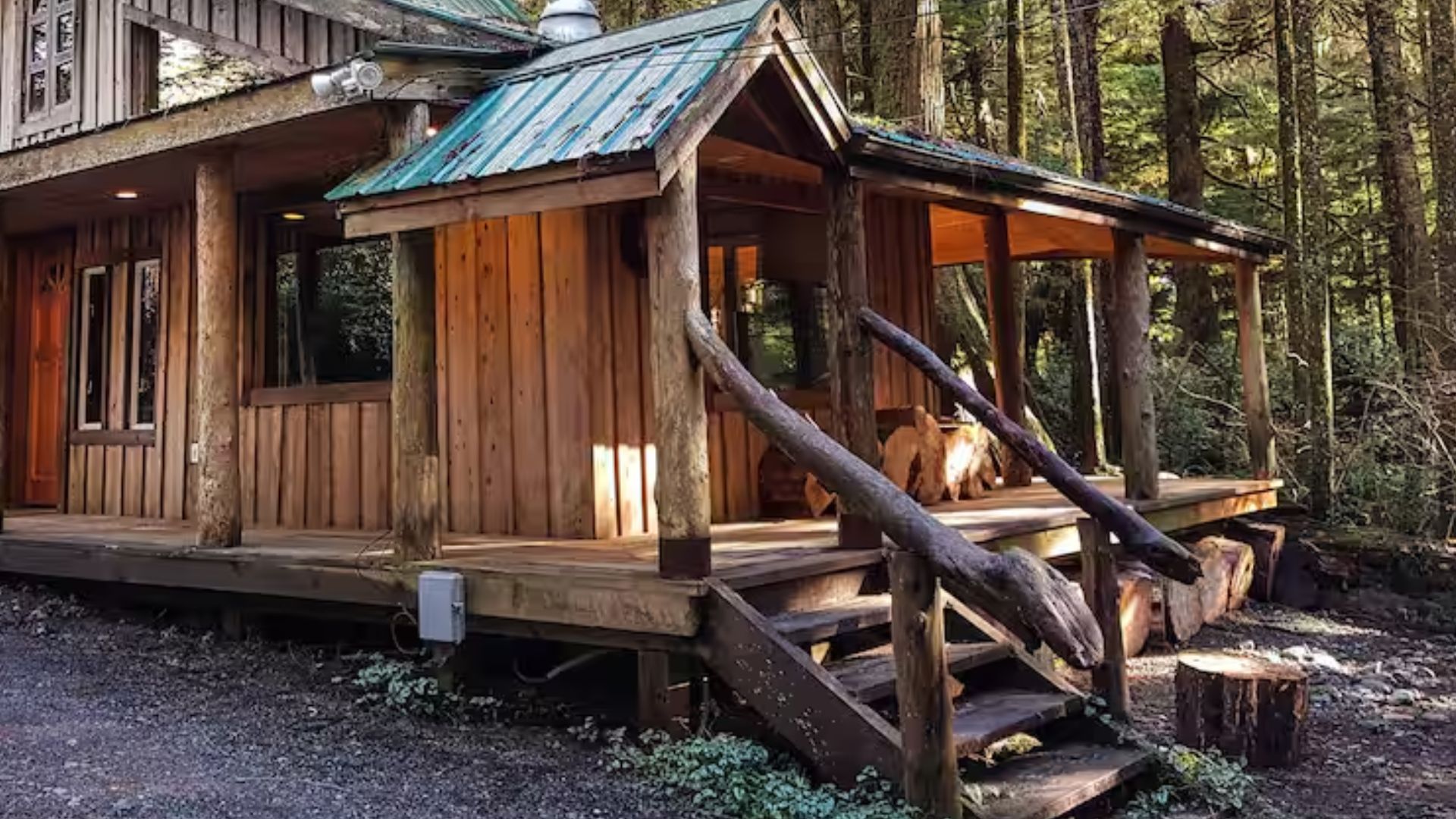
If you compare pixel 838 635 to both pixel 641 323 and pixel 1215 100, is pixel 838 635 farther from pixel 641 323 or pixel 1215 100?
pixel 1215 100

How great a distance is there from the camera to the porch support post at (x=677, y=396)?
4.71 metres

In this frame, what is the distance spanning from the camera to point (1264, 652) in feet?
26.5

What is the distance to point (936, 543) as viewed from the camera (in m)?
3.90

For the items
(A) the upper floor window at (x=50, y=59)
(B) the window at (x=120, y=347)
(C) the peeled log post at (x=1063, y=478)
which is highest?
(A) the upper floor window at (x=50, y=59)

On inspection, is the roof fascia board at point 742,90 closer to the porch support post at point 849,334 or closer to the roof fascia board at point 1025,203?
the porch support post at point 849,334

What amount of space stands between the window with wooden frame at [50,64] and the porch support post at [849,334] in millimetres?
5753

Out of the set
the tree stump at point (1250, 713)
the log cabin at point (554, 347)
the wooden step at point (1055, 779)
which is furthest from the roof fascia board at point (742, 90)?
the tree stump at point (1250, 713)

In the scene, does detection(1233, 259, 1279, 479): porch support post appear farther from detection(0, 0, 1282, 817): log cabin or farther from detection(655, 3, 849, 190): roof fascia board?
detection(655, 3, 849, 190): roof fascia board

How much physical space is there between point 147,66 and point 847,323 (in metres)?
5.43

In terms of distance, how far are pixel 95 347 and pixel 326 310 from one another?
9.56ft

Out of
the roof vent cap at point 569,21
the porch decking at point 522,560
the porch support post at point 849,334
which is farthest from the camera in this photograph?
the roof vent cap at point 569,21

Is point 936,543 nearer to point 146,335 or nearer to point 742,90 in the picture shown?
point 742,90

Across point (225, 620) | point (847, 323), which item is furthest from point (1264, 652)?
point (225, 620)

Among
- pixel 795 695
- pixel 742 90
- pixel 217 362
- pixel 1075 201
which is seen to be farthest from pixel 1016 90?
pixel 795 695
